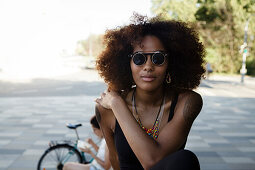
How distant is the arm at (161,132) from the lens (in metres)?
1.41

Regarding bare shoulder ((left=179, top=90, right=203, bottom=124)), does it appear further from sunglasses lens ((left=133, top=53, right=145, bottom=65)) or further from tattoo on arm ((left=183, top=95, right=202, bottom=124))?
sunglasses lens ((left=133, top=53, right=145, bottom=65))

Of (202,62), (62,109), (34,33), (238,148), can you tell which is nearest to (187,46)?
(202,62)

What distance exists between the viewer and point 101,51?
204 centimetres

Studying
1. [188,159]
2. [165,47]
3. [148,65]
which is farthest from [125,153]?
[165,47]

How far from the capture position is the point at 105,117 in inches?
69.6

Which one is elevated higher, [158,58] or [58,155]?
[158,58]

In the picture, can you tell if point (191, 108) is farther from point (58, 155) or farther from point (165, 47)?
point (58, 155)

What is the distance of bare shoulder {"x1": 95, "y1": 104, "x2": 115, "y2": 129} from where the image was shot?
1.75 meters

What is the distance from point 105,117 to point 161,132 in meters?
0.44

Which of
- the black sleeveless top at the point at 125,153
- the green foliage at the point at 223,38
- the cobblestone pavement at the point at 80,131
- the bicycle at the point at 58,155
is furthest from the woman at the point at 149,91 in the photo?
the green foliage at the point at 223,38

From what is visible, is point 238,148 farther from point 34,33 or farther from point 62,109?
point 34,33

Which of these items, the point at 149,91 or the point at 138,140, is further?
the point at 149,91

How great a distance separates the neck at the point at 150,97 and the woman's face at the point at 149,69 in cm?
9

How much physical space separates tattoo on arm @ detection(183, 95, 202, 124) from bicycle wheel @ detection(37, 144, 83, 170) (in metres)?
2.03
